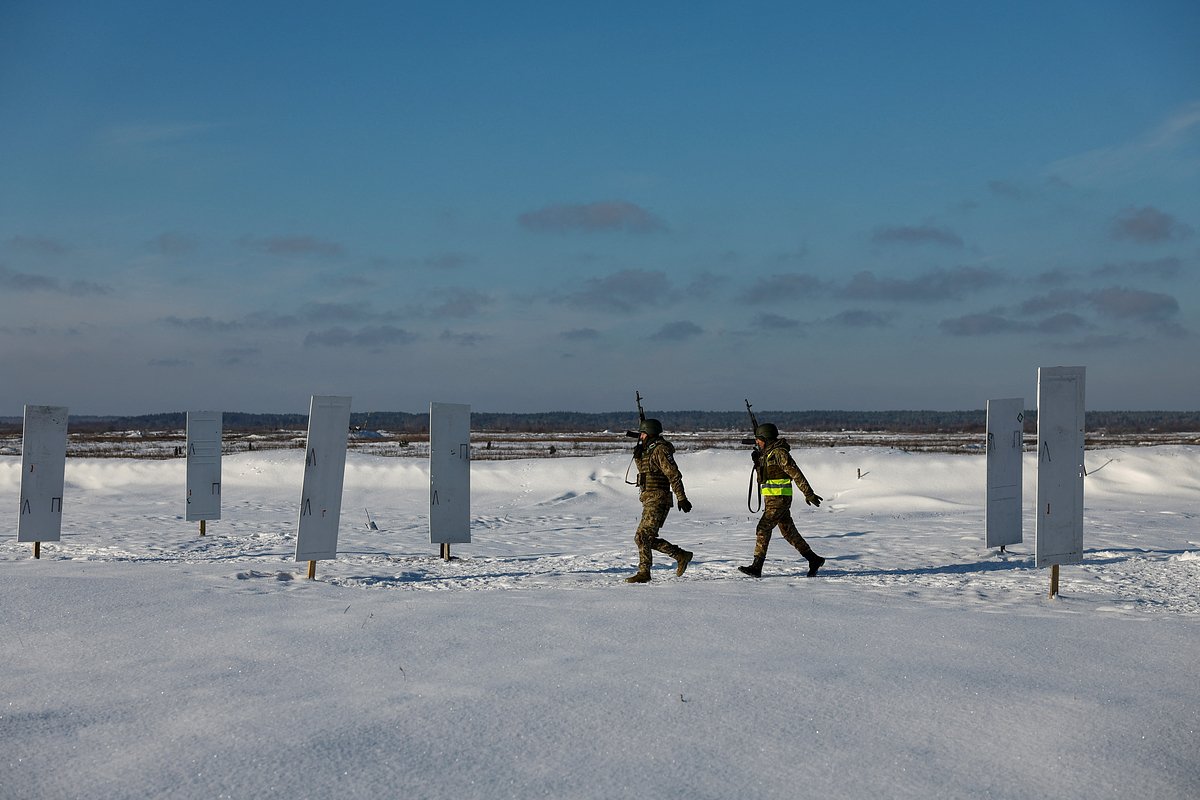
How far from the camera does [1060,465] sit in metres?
8.80

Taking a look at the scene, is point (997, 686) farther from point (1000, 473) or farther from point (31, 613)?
point (1000, 473)

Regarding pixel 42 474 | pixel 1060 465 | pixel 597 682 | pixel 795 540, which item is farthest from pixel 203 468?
pixel 1060 465

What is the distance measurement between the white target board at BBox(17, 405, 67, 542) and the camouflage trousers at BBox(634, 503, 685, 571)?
27.9ft

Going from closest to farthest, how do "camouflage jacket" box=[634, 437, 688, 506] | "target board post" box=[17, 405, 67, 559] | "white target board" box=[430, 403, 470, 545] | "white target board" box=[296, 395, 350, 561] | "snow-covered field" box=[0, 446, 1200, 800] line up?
1. "snow-covered field" box=[0, 446, 1200, 800]
2. "white target board" box=[296, 395, 350, 561]
3. "camouflage jacket" box=[634, 437, 688, 506]
4. "white target board" box=[430, 403, 470, 545]
5. "target board post" box=[17, 405, 67, 559]

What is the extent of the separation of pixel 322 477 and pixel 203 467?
6.81 metres

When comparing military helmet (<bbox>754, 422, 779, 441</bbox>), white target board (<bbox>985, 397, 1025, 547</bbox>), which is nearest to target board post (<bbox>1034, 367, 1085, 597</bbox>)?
military helmet (<bbox>754, 422, 779, 441</bbox>)

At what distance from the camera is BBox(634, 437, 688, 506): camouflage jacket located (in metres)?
10.5

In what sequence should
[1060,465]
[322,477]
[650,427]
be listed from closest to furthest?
1. [1060,465]
2. [322,477]
3. [650,427]

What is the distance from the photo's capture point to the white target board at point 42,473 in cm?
1312

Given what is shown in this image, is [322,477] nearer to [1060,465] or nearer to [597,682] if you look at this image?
[597,682]

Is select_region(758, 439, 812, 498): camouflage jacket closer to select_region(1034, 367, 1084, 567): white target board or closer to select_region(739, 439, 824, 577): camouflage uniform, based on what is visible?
select_region(739, 439, 824, 577): camouflage uniform

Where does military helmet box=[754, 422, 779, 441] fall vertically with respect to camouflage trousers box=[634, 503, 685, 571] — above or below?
above

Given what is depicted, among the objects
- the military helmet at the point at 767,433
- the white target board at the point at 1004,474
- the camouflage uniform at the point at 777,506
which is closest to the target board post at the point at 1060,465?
the camouflage uniform at the point at 777,506

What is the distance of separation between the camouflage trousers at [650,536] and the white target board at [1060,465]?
3.74m
